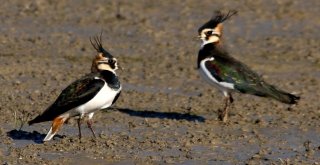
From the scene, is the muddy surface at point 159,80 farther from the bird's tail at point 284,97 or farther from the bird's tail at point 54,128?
the bird's tail at point 284,97

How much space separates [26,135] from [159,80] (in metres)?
3.53

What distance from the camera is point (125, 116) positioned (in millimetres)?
13242

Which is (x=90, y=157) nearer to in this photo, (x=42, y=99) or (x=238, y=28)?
(x=42, y=99)

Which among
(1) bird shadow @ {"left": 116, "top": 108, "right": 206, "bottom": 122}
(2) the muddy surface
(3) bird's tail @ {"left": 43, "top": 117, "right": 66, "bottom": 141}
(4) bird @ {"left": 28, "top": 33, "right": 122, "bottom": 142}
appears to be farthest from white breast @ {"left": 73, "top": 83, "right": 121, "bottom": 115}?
(1) bird shadow @ {"left": 116, "top": 108, "right": 206, "bottom": 122}

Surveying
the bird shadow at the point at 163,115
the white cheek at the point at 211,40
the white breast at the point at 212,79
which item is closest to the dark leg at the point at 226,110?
the white breast at the point at 212,79

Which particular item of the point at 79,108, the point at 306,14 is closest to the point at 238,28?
the point at 306,14

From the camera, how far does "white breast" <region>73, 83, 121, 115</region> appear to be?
1172cm

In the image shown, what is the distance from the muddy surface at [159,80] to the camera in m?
11.5

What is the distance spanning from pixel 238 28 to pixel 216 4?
5.63 ft

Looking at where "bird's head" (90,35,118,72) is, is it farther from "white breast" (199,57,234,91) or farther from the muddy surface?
"white breast" (199,57,234,91)

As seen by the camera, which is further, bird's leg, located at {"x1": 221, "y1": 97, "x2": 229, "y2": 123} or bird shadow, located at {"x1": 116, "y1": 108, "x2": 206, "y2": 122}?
bird shadow, located at {"x1": 116, "y1": 108, "x2": 206, "y2": 122}

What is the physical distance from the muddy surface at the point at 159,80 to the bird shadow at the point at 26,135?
13 millimetres

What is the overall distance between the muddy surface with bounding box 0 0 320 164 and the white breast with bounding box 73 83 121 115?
0.33 m

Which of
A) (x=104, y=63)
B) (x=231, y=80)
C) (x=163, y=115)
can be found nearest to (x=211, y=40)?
(x=231, y=80)
